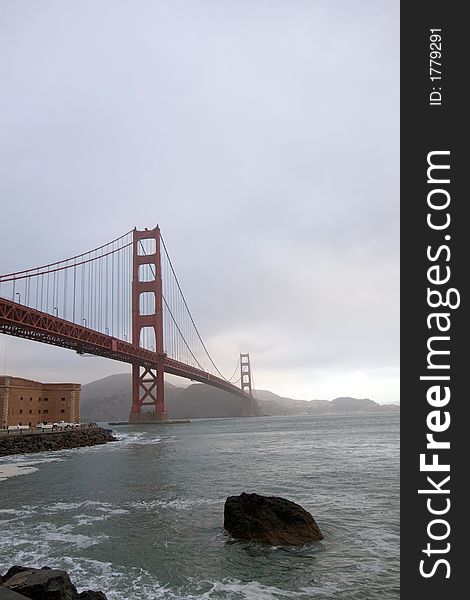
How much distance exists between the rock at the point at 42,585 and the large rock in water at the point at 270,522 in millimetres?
3702

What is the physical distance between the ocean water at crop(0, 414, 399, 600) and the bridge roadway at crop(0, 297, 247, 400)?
17204 millimetres

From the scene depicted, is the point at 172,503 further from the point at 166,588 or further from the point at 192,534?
the point at 166,588

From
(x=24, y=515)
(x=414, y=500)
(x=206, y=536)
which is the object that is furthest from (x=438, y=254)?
(x=24, y=515)

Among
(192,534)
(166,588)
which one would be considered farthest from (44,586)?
(192,534)

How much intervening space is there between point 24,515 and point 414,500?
8697mm

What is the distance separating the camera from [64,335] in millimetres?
39062

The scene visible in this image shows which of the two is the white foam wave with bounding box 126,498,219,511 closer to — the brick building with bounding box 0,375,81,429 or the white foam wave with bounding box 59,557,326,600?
the white foam wave with bounding box 59,557,326,600

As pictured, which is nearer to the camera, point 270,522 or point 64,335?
point 270,522

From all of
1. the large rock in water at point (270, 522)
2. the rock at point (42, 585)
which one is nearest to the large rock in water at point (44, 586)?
the rock at point (42, 585)

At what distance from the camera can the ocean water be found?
6734 mm

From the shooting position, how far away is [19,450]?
2688 cm

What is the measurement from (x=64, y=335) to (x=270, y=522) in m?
33.2

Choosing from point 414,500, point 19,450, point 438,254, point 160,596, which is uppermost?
point 438,254

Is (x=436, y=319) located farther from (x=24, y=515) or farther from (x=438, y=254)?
(x=24, y=515)
